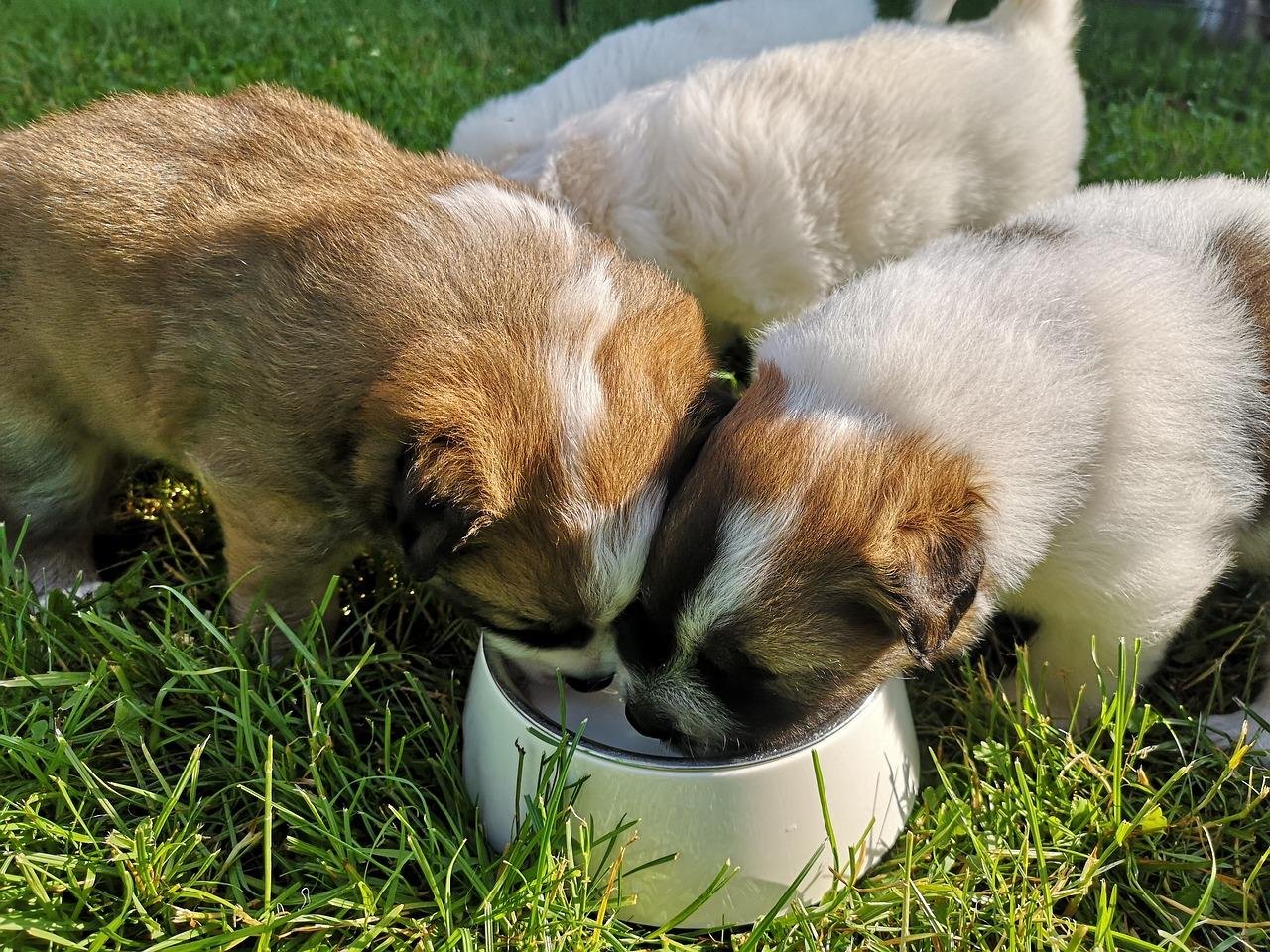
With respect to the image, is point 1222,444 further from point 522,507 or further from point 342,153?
point 342,153

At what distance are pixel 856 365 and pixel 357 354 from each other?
1203 millimetres

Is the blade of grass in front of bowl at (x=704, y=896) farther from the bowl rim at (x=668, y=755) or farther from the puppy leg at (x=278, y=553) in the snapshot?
the puppy leg at (x=278, y=553)

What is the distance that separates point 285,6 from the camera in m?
7.54

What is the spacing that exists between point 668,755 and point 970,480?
905 millimetres

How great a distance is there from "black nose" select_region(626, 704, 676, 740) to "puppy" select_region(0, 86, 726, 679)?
16 cm

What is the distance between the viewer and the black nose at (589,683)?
8.99ft

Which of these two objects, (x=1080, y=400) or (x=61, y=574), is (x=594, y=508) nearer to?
(x=1080, y=400)

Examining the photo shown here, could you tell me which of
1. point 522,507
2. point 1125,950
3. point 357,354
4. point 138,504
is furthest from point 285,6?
point 1125,950

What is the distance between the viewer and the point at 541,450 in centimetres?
255

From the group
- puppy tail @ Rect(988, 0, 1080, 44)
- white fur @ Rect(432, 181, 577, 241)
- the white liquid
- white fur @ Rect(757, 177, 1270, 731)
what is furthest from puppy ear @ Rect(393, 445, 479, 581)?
puppy tail @ Rect(988, 0, 1080, 44)

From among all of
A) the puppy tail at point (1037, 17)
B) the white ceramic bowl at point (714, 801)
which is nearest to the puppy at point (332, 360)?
the white ceramic bowl at point (714, 801)

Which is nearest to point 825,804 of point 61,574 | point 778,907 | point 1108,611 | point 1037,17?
point 778,907

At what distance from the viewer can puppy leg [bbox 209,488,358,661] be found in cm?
298

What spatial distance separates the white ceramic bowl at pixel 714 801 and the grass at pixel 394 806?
0.07 metres
